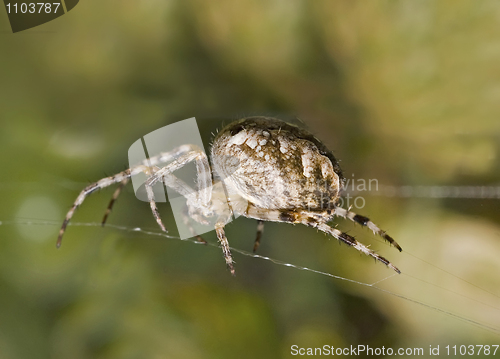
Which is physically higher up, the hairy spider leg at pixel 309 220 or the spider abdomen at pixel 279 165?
the spider abdomen at pixel 279 165

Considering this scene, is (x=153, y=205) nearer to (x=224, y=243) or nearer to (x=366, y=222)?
(x=224, y=243)

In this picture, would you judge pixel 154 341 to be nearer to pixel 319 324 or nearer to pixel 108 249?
pixel 108 249

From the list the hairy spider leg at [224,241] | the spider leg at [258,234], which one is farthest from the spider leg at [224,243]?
the spider leg at [258,234]

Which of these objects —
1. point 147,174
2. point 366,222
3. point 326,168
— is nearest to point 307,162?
point 326,168

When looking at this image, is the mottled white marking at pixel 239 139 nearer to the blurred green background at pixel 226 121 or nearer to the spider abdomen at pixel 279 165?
the spider abdomen at pixel 279 165

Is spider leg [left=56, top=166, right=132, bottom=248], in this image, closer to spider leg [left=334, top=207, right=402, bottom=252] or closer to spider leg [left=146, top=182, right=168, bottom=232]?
spider leg [left=146, top=182, right=168, bottom=232]

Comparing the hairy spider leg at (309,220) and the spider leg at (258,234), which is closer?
the hairy spider leg at (309,220)

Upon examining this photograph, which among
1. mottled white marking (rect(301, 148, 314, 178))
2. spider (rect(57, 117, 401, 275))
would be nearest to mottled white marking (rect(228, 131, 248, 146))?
spider (rect(57, 117, 401, 275))
